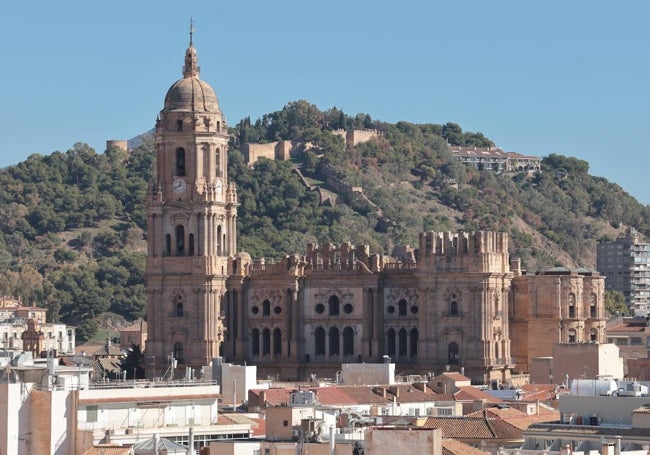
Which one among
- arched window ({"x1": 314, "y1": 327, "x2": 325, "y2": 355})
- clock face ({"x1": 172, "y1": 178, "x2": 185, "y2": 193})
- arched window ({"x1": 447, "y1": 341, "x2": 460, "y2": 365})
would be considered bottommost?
arched window ({"x1": 447, "y1": 341, "x2": 460, "y2": 365})

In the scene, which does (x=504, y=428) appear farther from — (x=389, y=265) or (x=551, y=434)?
(x=389, y=265)

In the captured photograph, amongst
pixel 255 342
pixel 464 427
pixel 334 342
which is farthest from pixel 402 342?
pixel 464 427

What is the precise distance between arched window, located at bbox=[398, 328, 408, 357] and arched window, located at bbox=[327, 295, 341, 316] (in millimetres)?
4159

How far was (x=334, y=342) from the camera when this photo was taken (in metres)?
146

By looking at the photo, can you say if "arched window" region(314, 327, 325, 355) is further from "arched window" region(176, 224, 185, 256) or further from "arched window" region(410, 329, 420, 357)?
"arched window" region(176, 224, 185, 256)

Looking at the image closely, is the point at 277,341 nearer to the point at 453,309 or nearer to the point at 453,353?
the point at 453,309

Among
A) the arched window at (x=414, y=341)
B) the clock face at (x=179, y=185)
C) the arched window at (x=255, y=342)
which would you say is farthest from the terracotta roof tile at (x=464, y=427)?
the clock face at (x=179, y=185)

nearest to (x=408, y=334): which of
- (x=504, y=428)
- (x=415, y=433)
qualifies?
(x=504, y=428)

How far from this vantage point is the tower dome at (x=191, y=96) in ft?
485

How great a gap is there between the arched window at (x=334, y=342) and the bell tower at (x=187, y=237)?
6322mm

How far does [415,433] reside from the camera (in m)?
56.7

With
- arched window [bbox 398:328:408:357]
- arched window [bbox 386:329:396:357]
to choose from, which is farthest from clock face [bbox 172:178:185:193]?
arched window [bbox 398:328:408:357]

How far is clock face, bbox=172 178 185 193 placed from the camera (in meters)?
146

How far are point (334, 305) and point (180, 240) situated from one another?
9544mm
